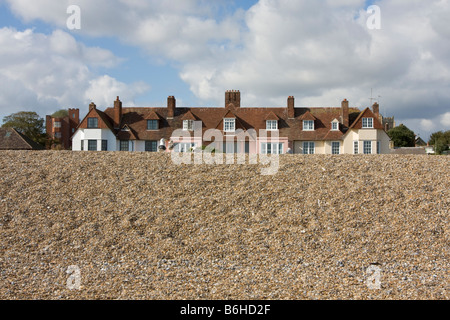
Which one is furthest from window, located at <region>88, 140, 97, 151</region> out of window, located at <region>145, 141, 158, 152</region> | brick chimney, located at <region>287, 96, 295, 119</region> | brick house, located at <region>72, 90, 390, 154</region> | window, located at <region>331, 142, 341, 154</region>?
window, located at <region>331, 142, 341, 154</region>

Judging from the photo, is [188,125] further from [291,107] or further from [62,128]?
[62,128]

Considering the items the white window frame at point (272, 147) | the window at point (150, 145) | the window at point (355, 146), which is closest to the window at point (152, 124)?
the window at point (150, 145)

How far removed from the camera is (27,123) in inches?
2464

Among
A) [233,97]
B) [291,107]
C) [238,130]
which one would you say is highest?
[233,97]

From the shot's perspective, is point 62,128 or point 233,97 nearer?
point 233,97

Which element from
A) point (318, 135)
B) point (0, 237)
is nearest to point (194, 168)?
point (0, 237)

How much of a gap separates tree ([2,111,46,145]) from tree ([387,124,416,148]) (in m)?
58.4

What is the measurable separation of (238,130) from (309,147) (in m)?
6.63

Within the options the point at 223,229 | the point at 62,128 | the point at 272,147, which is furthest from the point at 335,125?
the point at 62,128

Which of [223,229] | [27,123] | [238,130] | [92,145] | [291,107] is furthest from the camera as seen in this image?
[27,123]

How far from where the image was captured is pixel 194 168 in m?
14.3

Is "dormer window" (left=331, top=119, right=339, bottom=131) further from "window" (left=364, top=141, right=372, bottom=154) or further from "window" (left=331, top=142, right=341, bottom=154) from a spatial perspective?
"window" (left=364, top=141, right=372, bottom=154)
